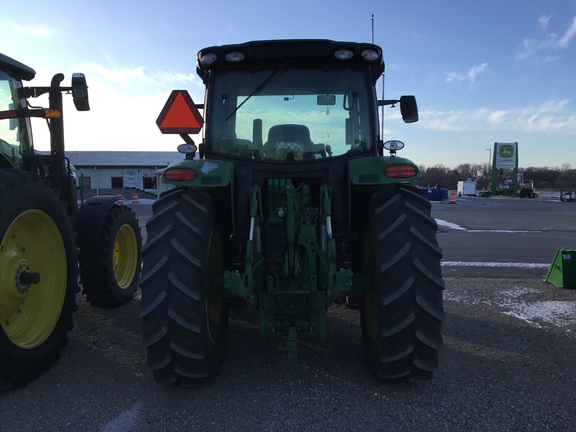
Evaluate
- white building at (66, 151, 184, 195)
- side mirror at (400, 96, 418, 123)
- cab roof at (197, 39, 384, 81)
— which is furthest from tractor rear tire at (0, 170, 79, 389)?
white building at (66, 151, 184, 195)

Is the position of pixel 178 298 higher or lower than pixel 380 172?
lower

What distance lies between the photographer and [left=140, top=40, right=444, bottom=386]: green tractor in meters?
2.99

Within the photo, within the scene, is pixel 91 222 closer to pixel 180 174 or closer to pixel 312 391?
pixel 180 174

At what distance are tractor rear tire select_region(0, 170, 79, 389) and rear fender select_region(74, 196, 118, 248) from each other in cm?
87

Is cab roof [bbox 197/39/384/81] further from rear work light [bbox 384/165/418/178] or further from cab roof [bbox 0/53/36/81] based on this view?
cab roof [bbox 0/53/36/81]

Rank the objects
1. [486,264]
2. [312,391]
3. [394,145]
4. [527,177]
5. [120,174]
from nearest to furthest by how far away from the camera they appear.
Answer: [312,391], [394,145], [486,264], [120,174], [527,177]

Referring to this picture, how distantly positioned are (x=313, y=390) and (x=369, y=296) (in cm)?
82

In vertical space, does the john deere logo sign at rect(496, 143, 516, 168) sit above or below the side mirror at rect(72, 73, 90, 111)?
above

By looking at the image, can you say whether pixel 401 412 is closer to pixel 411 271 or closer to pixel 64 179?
pixel 411 271

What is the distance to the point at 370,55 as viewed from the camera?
346 cm

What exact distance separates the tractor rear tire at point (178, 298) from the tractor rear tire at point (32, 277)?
3.00 ft

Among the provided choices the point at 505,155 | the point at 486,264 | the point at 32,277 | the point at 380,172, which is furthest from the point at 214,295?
the point at 505,155

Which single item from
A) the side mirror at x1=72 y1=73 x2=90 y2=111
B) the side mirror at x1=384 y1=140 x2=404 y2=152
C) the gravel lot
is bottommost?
the gravel lot

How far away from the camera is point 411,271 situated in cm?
299
